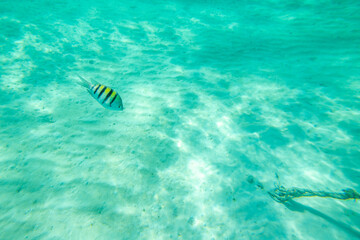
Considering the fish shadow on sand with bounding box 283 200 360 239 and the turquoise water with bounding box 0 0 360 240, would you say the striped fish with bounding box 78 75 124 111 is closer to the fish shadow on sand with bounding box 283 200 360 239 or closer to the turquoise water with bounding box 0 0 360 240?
the turquoise water with bounding box 0 0 360 240

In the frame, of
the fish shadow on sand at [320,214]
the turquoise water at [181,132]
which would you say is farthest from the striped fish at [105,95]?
the fish shadow on sand at [320,214]

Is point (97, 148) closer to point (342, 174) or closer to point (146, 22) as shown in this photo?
point (342, 174)

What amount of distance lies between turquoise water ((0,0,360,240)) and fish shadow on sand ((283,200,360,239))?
0.02 meters

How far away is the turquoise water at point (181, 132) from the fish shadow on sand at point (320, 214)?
0.02 m

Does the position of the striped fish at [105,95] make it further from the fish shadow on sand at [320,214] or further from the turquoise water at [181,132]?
the fish shadow on sand at [320,214]

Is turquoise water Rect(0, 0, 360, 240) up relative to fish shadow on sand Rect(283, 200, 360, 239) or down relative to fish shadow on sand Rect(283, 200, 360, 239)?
up

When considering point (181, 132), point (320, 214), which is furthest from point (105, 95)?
point (320, 214)

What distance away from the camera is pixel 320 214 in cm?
319

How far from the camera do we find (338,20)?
916 cm

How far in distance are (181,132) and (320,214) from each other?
311cm

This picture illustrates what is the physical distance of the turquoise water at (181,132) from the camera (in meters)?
3.15

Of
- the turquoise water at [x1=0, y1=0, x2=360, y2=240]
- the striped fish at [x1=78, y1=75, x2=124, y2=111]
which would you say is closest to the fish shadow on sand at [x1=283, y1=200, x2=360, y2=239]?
the turquoise water at [x1=0, y1=0, x2=360, y2=240]

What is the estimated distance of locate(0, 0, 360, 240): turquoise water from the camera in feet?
10.3

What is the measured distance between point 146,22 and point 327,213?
12.0 meters
